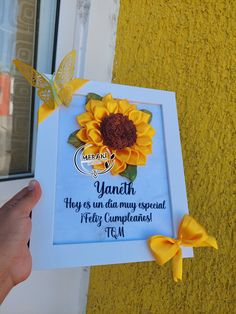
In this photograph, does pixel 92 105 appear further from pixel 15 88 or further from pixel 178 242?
pixel 15 88

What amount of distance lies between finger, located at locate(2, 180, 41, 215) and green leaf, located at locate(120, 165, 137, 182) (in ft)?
0.64

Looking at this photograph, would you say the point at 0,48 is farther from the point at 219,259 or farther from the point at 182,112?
the point at 219,259

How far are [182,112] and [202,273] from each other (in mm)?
481

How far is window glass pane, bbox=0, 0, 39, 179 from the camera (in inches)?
45.7

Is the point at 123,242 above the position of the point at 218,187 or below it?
below

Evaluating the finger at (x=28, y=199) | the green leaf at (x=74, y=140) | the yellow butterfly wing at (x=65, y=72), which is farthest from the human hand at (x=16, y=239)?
the yellow butterfly wing at (x=65, y=72)

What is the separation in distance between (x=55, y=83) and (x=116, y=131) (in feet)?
0.55

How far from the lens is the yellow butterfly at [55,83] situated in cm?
71

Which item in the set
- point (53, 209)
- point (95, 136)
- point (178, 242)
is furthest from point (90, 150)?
point (178, 242)

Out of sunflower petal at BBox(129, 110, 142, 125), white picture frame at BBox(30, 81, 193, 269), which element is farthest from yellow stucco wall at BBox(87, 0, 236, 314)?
sunflower petal at BBox(129, 110, 142, 125)

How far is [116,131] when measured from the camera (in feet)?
2.43

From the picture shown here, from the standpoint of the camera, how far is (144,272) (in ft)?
3.80

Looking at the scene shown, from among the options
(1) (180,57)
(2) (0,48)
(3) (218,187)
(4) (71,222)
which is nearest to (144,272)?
(3) (218,187)

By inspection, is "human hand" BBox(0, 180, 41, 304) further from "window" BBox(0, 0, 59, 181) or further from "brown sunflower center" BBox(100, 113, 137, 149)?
"window" BBox(0, 0, 59, 181)
